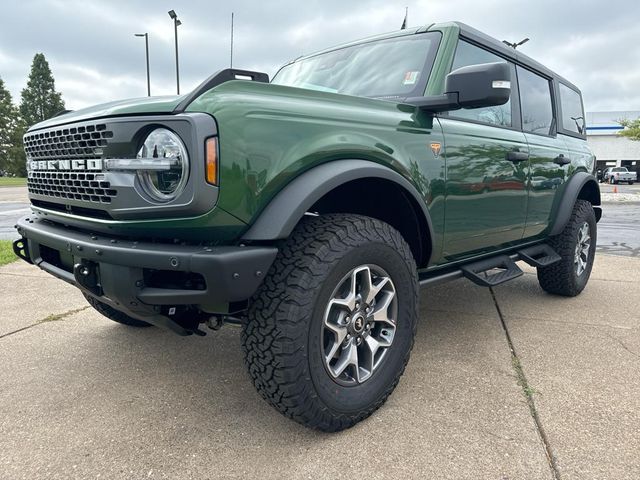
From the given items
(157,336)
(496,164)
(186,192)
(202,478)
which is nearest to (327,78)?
(496,164)

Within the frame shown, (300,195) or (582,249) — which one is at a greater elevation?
(300,195)

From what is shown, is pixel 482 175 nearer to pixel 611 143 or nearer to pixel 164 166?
pixel 164 166

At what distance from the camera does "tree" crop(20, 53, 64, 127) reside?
188 ft

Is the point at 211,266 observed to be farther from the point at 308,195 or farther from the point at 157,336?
the point at 157,336

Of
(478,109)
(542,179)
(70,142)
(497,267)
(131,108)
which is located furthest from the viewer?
(542,179)

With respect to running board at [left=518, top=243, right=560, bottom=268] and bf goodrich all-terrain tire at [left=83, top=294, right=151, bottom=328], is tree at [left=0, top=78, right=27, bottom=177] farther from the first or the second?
running board at [left=518, top=243, right=560, bottom=268]

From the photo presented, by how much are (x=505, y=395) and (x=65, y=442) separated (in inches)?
80.0

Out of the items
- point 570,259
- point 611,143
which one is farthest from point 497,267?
point 611,143

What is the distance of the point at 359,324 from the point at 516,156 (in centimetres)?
178

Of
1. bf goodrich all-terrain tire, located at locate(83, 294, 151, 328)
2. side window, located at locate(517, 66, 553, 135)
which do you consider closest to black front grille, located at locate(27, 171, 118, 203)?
bf goodrich all-terrain tire, located at locate(83, 294, 151, 328)

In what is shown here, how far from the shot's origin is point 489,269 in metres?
3.27

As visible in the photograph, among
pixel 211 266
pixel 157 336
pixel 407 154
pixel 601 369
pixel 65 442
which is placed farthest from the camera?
pixel 157 336

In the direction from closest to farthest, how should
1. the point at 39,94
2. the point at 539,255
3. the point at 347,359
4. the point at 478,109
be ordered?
the point at 347,359 < the point at 478,109 < the point at 539,255 < the point at 39,94

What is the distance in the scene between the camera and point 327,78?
10.0 feet
